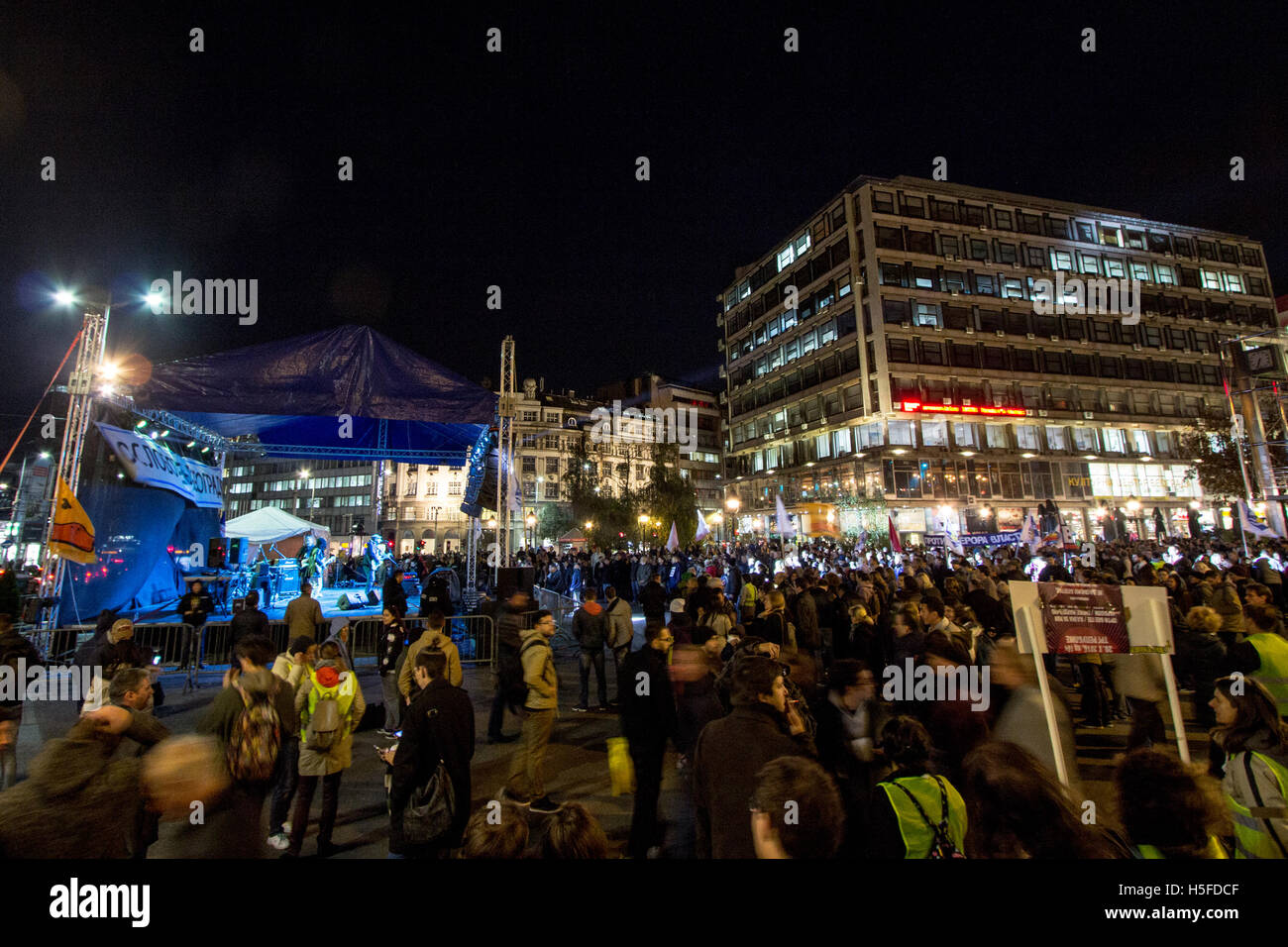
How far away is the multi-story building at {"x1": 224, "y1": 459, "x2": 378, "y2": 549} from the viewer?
77625 mm

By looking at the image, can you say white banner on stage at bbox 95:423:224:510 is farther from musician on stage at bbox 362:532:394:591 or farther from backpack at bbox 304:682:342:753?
backpack at bbox 304:682:342:753

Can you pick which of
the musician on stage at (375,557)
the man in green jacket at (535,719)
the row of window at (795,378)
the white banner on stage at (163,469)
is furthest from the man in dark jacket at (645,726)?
the row of window at (795,378)

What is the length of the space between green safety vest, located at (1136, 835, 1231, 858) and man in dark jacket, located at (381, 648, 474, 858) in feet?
11.1

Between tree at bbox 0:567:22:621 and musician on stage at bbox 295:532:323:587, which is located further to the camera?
musician on stage at bbox 295:532:323:587

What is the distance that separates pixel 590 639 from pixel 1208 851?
7.41 metres

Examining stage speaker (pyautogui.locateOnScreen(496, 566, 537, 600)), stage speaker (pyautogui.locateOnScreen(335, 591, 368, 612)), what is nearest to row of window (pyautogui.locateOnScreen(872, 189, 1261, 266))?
stage speaker (pyautogui.locateOnScreen(496, 566, 537, 600))

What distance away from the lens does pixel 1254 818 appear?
105 inches

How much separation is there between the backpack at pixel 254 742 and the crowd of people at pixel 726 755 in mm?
16

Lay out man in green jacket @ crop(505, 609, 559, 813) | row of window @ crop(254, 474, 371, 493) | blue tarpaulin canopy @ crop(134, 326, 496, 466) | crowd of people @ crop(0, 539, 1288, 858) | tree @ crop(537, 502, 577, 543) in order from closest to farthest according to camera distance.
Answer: crowd of people @ crop(0, 539, 1288, 858) < man in green jacket @ crop(505, 609, 559, 813) < blue tarpaulin canopy @ crop(134, 326, 496, 466) < tree @ crop(537, 502, 577, 543) < row of window @ crop(254, 474, 371, 493)

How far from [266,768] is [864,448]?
4591 centimetres

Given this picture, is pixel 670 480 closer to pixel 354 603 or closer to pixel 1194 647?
pixel 354 603

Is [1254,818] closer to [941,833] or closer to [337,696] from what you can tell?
[941,833]
